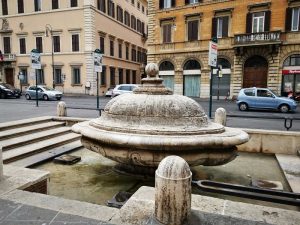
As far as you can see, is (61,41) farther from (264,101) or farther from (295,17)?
(295,17)

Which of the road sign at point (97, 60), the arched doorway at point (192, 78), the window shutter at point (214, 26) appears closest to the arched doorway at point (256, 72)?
the window shutter at point (214, 26)

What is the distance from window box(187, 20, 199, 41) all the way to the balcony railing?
444cm

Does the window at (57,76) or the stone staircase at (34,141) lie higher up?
the window at (57,76)

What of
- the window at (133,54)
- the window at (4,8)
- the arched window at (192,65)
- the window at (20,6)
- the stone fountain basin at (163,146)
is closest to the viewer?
the stone fountain basin at (163,146)

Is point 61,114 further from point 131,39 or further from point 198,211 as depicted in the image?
point 131,39

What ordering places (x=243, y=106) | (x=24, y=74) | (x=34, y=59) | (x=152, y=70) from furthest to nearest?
(x=24, y=74)
(x=243, y=106)
(x=34, y=59)
(x=152, y=70)

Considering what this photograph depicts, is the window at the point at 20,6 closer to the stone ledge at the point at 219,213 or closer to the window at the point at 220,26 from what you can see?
the window at the point at 220,26

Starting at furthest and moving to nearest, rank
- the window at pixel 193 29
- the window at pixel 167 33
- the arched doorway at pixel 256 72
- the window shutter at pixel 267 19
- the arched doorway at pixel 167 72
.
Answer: the arched doorway at pixel 167 72
the window at pixel 167 33
the window at pixel 193 29
the arched doorway at pixel 256 72
the window shutter at pixel 267 19

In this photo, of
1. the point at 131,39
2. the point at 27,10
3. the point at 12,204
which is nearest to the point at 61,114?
the point at 12,204

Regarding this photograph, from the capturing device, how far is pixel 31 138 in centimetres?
733

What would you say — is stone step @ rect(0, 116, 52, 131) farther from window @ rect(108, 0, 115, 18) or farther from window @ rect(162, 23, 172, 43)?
window @ rect(108, 0, 115, 18)

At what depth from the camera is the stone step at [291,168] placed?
503cm

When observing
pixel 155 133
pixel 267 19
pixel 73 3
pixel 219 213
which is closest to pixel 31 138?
pixel 155 133

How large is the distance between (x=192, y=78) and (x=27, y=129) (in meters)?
22.6
